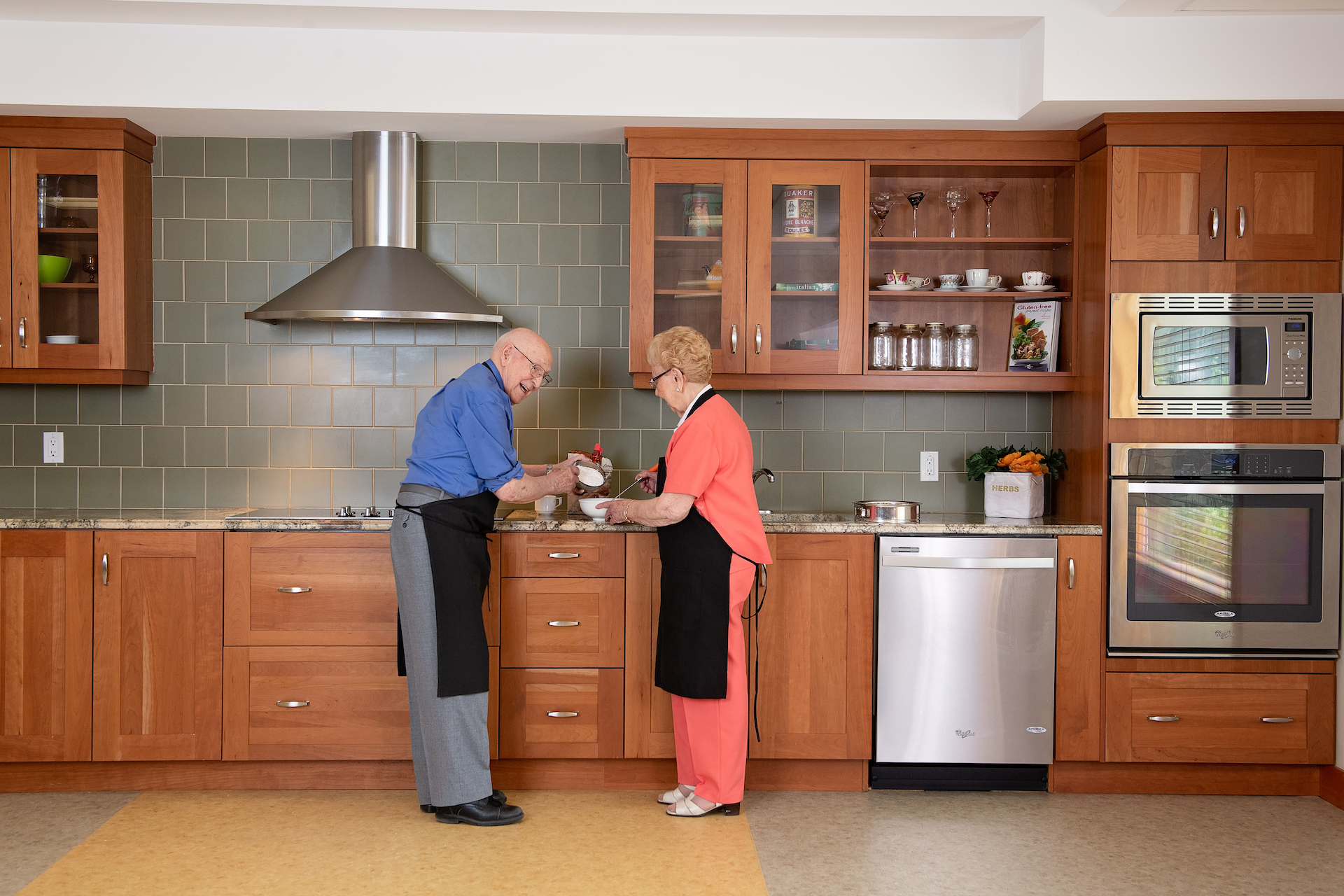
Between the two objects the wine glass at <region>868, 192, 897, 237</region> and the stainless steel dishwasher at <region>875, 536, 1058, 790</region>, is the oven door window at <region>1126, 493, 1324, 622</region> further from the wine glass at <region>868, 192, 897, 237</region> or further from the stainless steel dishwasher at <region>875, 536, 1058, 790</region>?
the wine glass at <region>868, 192, 897, 237</region>

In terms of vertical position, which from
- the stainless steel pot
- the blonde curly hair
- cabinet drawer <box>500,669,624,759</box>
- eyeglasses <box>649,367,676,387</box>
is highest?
the blonde curly hair

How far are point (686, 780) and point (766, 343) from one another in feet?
4.86

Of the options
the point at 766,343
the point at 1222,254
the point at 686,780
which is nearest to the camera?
the point at 686,780

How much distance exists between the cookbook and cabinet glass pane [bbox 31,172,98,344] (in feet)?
10.8

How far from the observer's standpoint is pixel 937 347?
3.50 m

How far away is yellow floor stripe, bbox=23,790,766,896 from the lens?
2502 mm

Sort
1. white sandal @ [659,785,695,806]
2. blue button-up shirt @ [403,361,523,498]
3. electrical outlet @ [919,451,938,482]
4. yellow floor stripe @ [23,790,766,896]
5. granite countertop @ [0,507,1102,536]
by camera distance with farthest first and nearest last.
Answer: electrical outlet @ [919,451,938,482] < granite countertop @ [0,507,1102,536] < white sandal @ [659,785,695,806] < blue button-up shirt @ [403,361,523,498] < yellow floor stripe @ [23,790,766,896]

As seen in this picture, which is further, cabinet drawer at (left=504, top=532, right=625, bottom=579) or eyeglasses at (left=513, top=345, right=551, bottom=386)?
cabinet drawer at (left=504, top=532, right=625, bottom=579)

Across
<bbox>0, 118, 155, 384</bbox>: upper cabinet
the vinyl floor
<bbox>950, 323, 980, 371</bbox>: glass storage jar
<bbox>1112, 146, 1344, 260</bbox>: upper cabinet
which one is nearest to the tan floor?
the vinyl floor

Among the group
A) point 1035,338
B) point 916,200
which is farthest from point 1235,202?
point 916,200

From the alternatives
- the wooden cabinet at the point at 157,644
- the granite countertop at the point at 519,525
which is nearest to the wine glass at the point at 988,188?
the granite countertop at the point at 519,525

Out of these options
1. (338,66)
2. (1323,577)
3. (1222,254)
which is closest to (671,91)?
(338,66)

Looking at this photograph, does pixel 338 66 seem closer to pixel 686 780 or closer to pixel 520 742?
pixel 520 742

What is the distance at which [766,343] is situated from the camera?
3379mm
